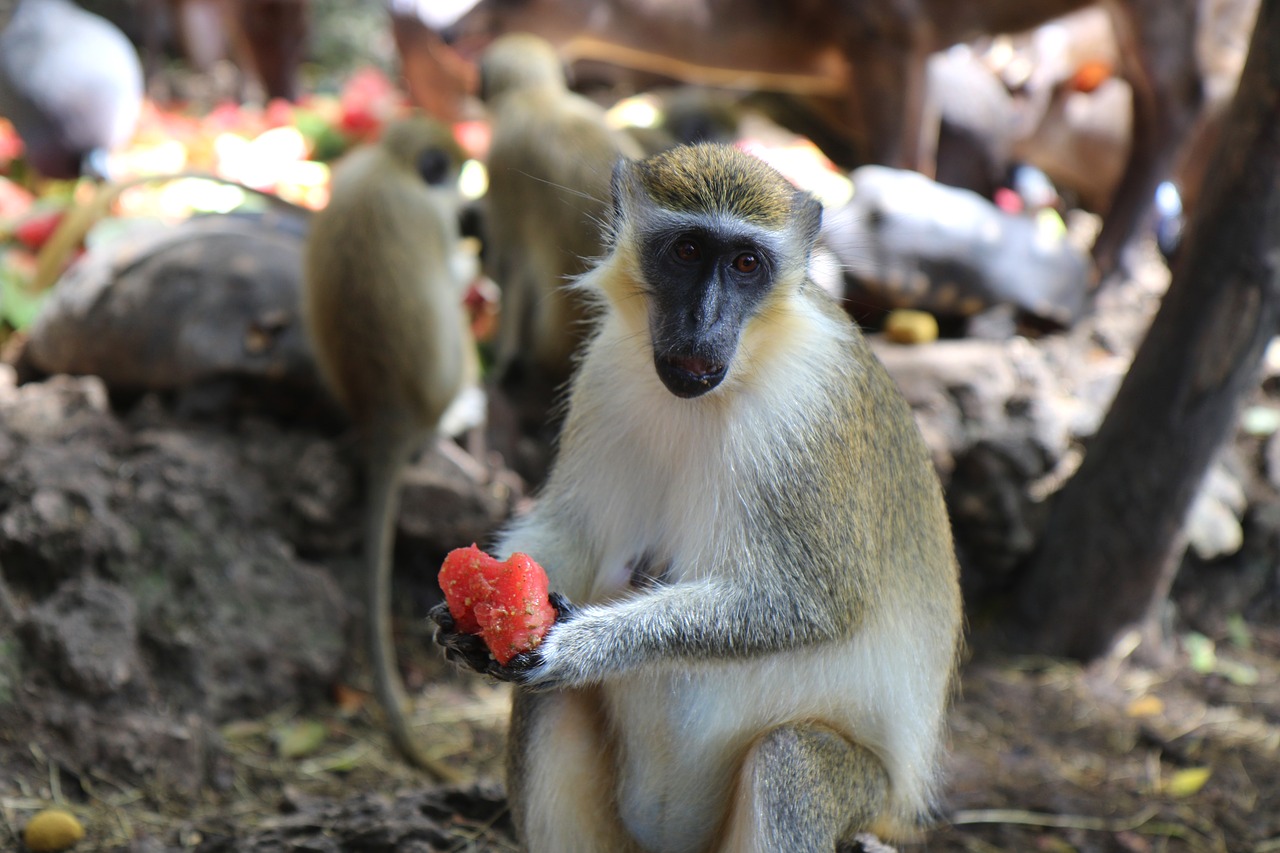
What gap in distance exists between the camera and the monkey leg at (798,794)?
230cm

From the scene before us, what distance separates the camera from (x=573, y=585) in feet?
9.05

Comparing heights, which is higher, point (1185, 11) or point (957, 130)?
point (1185, 11)

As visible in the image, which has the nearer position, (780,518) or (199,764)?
(780,518)

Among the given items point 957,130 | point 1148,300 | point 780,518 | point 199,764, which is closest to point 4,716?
point 199,764

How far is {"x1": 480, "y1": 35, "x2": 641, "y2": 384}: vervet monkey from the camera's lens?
539 centimetres

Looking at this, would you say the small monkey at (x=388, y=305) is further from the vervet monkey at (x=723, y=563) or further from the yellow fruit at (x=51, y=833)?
the vervet monkey at (x=723, y=563)

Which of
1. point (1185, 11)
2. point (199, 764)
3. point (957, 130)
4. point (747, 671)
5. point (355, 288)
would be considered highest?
point (1185, 11)

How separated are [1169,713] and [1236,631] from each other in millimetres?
1107

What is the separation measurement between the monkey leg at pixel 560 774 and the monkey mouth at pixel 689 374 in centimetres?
77

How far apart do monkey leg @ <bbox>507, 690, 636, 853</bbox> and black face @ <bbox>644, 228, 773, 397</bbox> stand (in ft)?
2.66

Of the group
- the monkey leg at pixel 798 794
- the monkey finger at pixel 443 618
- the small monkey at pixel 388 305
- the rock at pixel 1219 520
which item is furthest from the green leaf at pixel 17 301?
the rock at pixel 1219 520

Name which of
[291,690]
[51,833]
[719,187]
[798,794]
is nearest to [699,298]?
[719,187]

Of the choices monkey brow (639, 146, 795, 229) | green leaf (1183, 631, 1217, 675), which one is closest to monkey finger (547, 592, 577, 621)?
monkey brow (639, 146, 795, 229)

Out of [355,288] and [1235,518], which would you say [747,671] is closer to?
[355,288]
